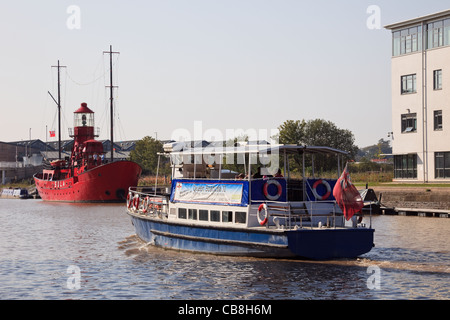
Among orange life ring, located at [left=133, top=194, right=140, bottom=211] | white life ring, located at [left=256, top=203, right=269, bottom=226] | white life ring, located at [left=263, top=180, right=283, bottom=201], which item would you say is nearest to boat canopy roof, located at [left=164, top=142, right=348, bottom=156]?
white life ring, located at [left=263, top=180, right=283, bottom=201]

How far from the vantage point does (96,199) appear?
265 ft

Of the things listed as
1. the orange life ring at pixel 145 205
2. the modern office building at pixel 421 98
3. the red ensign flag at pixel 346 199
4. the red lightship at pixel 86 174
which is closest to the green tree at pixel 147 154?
the red lightship at pixel 86 174

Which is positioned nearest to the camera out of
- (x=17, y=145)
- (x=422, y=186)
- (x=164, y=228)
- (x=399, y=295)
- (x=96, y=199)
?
(x=399, y=295)

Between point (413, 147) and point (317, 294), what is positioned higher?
point (413, 147)

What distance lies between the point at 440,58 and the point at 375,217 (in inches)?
751

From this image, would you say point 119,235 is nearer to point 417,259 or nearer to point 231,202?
point 231,202

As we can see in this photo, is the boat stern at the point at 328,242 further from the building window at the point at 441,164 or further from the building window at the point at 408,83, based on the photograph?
the building window at the point at 408,83

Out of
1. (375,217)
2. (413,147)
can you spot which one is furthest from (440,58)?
(375,217)

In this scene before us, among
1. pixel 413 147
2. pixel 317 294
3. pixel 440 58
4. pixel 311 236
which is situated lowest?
pixel 317 294

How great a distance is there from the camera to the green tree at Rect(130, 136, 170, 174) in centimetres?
11556

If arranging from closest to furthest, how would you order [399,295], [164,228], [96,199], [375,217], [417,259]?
[399,295] → [417,259] → [164,228] → [375,217] → [96,199]

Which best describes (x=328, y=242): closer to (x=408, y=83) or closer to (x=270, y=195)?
(x=270, y=195)

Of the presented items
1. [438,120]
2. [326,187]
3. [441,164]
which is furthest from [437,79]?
[326,187]

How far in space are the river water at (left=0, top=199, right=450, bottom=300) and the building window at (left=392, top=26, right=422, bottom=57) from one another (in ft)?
103
